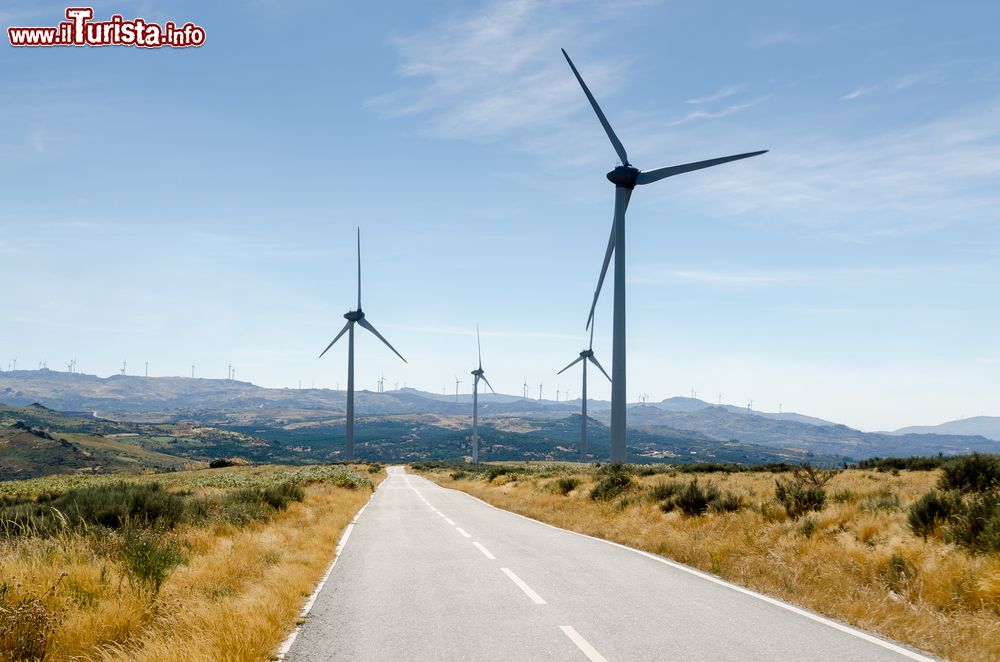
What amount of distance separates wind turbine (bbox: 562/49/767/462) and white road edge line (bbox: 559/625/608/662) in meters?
22.7

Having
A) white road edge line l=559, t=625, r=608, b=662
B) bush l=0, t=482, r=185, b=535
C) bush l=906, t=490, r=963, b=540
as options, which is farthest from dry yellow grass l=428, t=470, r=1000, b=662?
bush l=0, t=482, r=185, b=535

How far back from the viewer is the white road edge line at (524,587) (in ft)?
31.7

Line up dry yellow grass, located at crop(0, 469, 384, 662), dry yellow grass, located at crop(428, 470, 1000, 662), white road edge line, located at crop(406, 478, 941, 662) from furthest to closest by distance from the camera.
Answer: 1. dry yellow grass, located at crop(428, 470, 1000, 662)
2. white road edge line, located at crop(406, 478, 941, 662)
3. dry yellow grass, located at crop(0, 469, 384, 662)

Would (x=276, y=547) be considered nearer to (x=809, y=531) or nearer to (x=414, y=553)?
(x=414, y=553)

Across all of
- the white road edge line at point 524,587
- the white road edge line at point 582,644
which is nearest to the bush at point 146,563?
the white road edge line at point 524,587

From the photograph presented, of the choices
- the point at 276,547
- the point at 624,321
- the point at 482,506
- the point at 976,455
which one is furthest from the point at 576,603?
the point at 624,321

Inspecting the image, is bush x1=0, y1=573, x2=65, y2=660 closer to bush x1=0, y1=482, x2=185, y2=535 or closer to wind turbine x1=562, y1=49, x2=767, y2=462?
bush x1=0, y1=482, x2=185, y2=535

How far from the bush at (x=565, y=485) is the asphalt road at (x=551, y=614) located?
1507cm

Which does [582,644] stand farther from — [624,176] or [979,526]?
[624,176]

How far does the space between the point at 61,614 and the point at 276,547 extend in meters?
7.04

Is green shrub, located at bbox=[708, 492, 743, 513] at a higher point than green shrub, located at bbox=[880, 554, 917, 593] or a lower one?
lower

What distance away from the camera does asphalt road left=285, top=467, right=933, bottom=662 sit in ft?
23.5

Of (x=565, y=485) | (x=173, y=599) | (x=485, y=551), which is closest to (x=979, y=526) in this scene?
(x=485, y=551)

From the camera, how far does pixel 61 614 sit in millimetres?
7371
